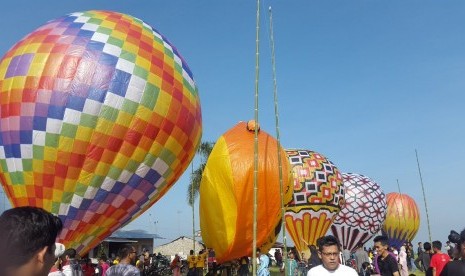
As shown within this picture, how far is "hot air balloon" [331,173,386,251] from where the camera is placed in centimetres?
2733

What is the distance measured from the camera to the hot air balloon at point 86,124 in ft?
38.8

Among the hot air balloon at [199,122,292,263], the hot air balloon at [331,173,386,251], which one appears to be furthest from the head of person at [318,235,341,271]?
the hot air balloon at [331,173,386,251]

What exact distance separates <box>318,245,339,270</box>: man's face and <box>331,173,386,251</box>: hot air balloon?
72.8 feet

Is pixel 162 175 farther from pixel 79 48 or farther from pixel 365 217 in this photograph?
pixel 365 217

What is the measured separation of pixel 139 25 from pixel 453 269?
1112cm

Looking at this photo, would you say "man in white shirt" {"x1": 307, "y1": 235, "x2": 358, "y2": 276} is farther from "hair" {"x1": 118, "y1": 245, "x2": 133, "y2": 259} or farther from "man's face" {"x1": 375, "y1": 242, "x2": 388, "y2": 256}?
"hair" {"x1": 118, "y1": 245, "x2": 133, "y2": 259}

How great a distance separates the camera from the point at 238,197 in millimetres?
15539

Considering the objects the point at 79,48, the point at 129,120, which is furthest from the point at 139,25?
the point at 129,120

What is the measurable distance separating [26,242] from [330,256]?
3.85 meters

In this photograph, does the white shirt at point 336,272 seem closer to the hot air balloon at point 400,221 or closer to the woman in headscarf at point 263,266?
the woman in headscarf at point 263,266

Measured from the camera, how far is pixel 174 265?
21.3 metres

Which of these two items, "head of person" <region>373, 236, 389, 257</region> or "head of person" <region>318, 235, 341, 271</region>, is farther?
"head of person" <region>373, 236, 389, 257</region>

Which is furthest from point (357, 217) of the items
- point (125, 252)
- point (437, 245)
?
point (125, 252)

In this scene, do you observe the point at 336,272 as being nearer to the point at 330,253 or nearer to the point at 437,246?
the point at 330,253
